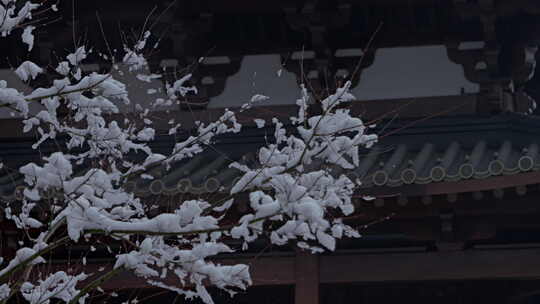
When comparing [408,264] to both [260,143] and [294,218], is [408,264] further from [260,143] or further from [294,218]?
[294,218]

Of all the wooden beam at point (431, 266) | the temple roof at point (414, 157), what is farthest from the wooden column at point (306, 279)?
the temple roof at point (414, 157)

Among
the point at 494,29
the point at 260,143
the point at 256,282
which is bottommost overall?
the point at 256,282

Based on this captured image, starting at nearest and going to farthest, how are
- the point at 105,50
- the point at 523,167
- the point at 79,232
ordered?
the point at 79,232, the point at 523,167, the point at 105,50

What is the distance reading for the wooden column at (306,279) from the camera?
276 inches

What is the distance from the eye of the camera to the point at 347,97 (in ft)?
14.7

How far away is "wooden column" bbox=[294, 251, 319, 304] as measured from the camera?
7.01 metres

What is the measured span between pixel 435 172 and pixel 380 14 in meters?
2.29

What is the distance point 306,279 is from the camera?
704 centimetres

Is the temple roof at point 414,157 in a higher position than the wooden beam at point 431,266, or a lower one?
higher

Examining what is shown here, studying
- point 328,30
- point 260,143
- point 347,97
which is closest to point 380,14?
point 328,30

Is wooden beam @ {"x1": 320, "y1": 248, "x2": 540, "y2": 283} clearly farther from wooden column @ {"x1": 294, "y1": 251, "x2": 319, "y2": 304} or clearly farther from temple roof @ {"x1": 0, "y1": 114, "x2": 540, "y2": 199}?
temple roof @ {"x1": 0, "y1": 114, "x2": 540, "y2": 199}

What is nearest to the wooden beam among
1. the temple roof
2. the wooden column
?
the wooden column

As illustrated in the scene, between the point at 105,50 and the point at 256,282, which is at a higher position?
the point at 105,50

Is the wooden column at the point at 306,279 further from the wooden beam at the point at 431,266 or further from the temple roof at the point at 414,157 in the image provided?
the temple roof at the point at 414,157
